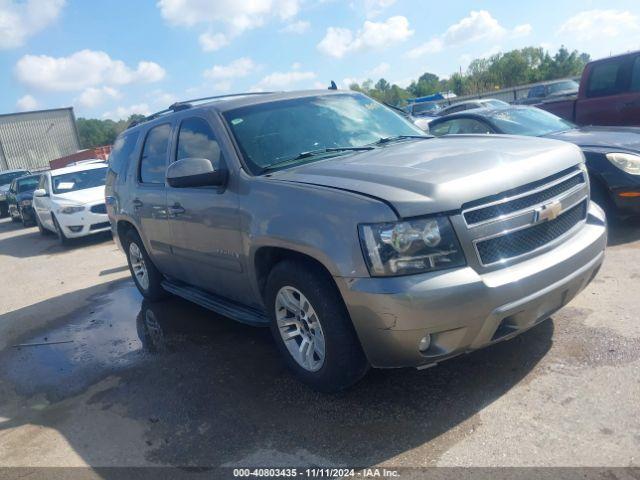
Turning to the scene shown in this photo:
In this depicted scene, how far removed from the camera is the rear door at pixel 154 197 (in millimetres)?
5148

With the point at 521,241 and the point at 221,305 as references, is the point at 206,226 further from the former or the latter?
the point at 521,241

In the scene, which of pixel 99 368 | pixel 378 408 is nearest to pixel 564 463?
pixel 378 408

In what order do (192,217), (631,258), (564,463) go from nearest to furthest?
(564,463)
(192,217)
(631,258)

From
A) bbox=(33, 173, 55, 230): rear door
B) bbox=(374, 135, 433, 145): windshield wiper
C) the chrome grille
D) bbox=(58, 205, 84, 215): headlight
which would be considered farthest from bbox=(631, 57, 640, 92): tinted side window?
bbox=(33, 173, 55, 230): rear door

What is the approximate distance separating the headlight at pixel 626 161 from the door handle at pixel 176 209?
436 cm

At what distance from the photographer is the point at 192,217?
454 centimetres

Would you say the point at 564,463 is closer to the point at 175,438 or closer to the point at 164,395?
the point at 175,438

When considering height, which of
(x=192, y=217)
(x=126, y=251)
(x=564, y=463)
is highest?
(x=192, y=217)

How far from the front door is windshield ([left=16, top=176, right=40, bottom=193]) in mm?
16216

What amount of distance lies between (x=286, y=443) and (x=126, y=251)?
13.8 feet

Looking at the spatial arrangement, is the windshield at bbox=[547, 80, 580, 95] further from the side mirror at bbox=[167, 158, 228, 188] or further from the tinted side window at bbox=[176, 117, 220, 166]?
the side mirror at bbox=[167, 158, 228, 188]

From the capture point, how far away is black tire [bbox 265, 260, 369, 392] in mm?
A: 3268

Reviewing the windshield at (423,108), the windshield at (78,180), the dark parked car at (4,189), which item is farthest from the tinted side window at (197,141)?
the windshield at (423,108)

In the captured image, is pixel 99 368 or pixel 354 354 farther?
pixel 99 368
